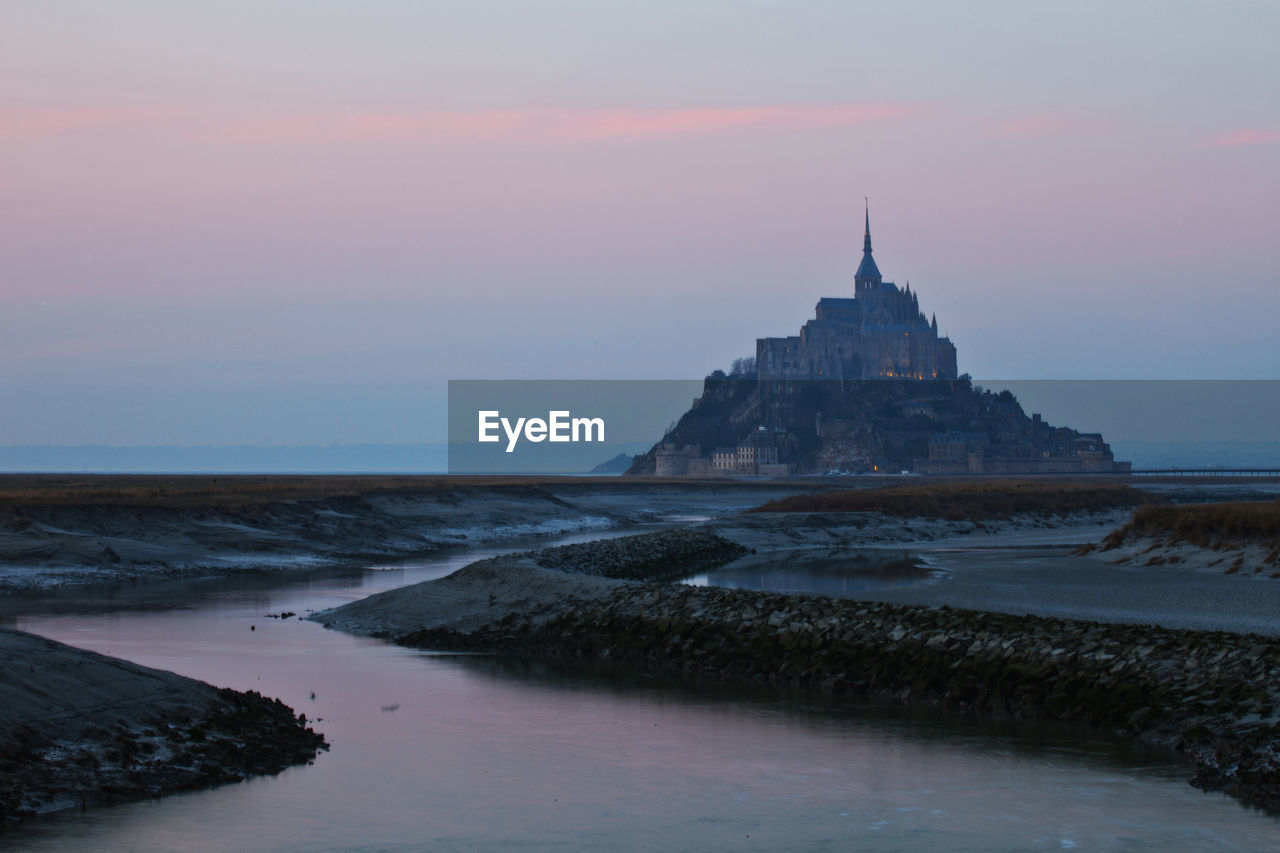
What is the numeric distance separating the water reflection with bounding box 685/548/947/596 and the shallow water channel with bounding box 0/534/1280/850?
12.7 meters

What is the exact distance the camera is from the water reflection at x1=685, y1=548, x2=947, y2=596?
32469mm

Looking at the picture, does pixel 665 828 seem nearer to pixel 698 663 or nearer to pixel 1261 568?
pixel 698 663

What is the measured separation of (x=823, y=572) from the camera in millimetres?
37500

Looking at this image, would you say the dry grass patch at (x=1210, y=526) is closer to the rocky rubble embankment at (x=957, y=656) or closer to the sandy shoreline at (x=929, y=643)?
the sandy shoreline at (x=929, y=643)

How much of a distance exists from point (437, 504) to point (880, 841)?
5521cm

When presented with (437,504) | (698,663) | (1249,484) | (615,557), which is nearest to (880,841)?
(698,663)

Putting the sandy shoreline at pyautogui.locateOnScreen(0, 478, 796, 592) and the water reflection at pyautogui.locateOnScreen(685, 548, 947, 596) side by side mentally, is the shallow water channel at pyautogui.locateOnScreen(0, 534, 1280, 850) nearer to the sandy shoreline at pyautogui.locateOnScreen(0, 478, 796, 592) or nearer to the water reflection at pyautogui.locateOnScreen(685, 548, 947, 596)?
the water reflection at pyautogui.locateOnScreen(685, 548, 947, 596)

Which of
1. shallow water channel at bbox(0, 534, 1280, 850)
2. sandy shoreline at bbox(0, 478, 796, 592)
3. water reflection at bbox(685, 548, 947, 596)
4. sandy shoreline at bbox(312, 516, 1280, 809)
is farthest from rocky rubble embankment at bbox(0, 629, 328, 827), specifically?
sandy shoreline at bbox(0, 478, 796, 592)

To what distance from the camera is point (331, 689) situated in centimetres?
1853

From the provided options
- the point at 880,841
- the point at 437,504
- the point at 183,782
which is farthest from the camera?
the point at 437,504

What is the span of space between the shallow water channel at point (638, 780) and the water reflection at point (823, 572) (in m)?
12.7

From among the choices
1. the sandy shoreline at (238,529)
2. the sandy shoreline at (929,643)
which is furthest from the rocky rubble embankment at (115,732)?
the sandy shoreline at (238,529)

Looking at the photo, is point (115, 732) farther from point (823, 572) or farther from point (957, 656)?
point (823, 572)

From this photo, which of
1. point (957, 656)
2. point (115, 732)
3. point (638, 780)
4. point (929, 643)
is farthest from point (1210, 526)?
point (115, 732)
